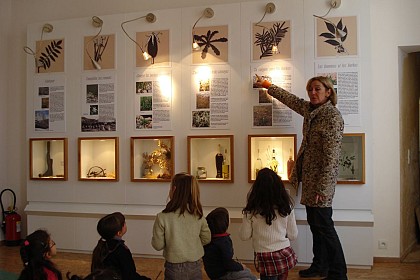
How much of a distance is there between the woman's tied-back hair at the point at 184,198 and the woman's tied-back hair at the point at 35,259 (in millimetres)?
860

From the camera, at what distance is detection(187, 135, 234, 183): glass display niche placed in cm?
482

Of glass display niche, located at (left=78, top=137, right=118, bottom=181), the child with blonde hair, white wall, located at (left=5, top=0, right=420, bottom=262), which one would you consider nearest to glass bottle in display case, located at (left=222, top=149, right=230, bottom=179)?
white wall, located at (left=5, top=0, right=420, bottom=262)

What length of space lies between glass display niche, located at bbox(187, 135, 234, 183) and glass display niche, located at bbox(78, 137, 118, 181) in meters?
1.06

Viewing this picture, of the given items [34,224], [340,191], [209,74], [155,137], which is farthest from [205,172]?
[34,224]

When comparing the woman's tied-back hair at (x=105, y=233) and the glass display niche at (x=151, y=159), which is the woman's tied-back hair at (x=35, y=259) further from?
the glass display niche at (x=151, y=159)

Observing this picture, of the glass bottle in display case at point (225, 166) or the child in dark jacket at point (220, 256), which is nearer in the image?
the child in dark jacket at point (220, 256)

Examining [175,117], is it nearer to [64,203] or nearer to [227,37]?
[227,37]

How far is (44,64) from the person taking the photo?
17.9 feet

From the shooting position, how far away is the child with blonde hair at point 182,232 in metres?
2.93

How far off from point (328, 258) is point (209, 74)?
240 centimetres

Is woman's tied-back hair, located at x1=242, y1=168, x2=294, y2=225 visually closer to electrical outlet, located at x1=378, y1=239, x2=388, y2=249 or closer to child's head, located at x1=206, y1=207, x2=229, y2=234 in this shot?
child's head, located at x1=206, y1=207, x2=229, y2=234

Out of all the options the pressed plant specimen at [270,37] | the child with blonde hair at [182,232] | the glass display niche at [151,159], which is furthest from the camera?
the glass display niche at [151,159]

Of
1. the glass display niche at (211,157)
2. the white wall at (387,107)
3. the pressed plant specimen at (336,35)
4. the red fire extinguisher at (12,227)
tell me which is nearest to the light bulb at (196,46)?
the glass display niche at (211,157)

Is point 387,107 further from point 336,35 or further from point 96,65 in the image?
Answer: point 96,65
